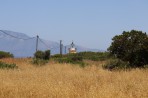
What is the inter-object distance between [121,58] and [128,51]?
2.97 feet

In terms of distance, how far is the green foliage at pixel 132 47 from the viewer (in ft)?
76.9

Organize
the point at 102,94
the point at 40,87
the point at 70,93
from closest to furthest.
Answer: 1. the point at 102,94
2. the point at 70,93
3. the point at 40,87

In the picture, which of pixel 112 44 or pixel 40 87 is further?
pixel 112 44

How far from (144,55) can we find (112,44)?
2.07 m

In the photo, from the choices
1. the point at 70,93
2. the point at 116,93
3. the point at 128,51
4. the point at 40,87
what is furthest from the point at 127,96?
the point at 128,51

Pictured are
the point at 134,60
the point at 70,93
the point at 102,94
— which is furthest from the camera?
the point at 134,60

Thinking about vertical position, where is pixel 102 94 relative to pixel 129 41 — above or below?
below

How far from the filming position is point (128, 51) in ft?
77.4

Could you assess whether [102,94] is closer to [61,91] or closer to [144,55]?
[61,91]

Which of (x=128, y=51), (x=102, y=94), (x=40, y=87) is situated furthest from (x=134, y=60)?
(x=102, y=94)

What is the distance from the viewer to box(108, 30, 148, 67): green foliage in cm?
2344

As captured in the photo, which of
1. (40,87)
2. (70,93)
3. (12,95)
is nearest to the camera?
(70,93)

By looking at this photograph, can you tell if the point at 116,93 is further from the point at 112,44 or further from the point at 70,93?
the point at 112,44

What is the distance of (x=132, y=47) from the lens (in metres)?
23.7
